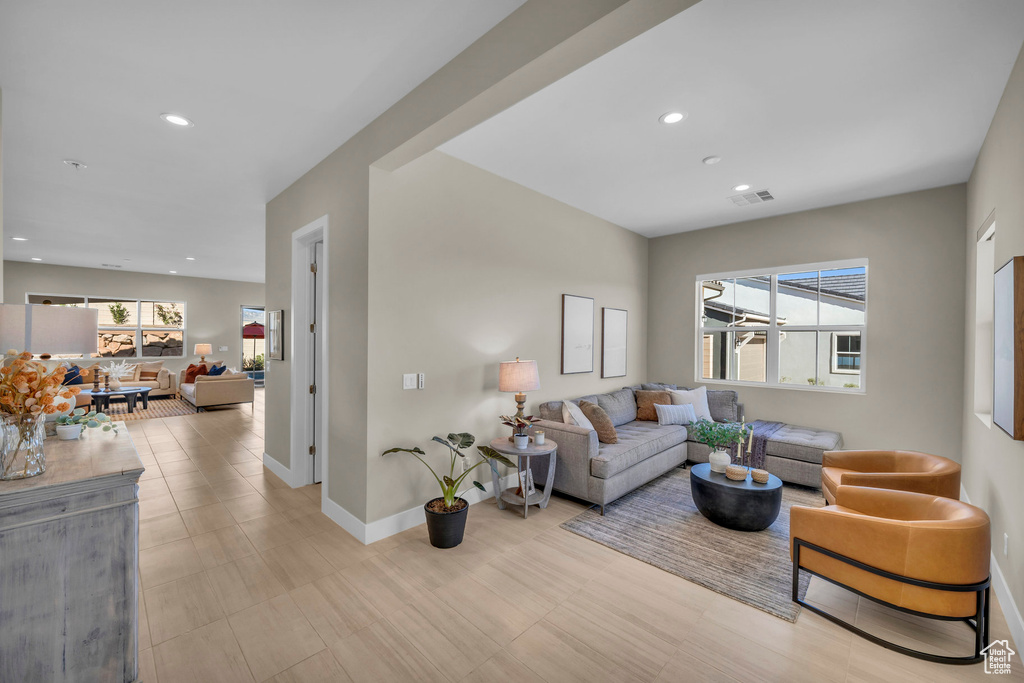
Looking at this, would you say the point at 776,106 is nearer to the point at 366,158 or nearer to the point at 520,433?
the point at 366,158

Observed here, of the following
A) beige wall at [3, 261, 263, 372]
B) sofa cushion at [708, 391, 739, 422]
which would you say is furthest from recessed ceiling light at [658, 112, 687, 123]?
beige wall at [3, 261, 263, 372]

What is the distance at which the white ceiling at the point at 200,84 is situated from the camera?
185 centimetres

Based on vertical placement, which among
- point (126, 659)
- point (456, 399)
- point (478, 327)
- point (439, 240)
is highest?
point (439, 240)

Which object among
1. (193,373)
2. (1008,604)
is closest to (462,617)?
(1008,604)

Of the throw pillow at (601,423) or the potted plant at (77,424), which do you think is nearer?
the potted plant at (77,424)

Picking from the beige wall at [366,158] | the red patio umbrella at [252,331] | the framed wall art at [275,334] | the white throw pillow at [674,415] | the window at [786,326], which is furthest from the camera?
the red patio umbrella at [252,331]

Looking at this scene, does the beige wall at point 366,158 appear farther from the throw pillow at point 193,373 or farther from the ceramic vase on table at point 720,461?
the throw pillow at point 193,373

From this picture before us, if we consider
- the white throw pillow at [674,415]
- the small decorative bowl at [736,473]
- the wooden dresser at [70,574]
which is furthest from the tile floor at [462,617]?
the white throw pillow at [674,415]

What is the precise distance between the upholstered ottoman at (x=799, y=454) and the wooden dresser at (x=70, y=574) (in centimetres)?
478

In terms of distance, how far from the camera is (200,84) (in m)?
2.37

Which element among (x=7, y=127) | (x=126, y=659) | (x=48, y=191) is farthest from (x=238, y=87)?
(x=48, y=191)

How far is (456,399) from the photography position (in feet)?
11.4

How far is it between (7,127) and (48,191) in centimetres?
168

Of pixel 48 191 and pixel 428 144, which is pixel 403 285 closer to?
pixel 428 144
